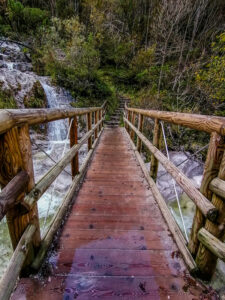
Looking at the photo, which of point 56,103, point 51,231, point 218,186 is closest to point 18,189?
point 51,231

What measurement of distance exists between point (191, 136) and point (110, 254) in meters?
7.23

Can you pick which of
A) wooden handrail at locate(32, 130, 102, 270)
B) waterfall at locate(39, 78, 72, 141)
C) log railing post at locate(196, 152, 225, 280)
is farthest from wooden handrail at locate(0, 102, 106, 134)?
waterfall at locate(39, 78, 72, 141)

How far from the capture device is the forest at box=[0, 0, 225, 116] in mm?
8633

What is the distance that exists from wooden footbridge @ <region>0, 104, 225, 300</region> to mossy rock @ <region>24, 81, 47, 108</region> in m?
6.36

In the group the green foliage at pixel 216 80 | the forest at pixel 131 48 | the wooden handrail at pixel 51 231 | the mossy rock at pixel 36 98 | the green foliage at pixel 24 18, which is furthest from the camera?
the green foliage at pixel 24 18

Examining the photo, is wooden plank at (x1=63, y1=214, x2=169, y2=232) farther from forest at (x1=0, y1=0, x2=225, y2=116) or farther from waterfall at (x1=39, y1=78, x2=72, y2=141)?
forest at (x1=0, y1=0, x2=225, y2=116)

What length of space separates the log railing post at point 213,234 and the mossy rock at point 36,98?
775 cm

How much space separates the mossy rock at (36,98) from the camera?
277 inches

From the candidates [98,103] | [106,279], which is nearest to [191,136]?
[98,103]

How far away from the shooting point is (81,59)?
9.30 metres

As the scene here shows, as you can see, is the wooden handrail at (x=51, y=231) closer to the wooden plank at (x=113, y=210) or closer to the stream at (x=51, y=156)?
the wooden plank at (x=113, y=210)

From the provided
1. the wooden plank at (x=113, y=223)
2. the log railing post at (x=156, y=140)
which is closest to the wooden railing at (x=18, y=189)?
the wooden plank at (x=113, y=223)

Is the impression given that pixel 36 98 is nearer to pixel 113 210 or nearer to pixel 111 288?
→ pixel 113 210

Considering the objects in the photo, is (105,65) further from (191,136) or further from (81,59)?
(191,136)
